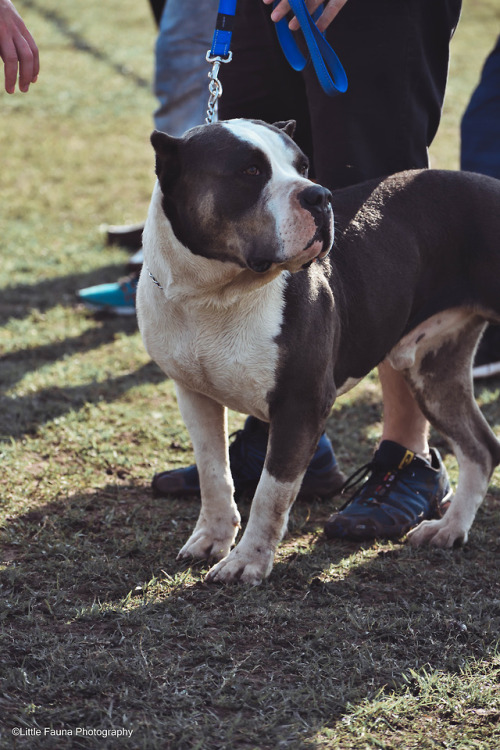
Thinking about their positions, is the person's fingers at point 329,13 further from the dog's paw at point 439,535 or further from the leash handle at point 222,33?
the dog's paw at point 439,535

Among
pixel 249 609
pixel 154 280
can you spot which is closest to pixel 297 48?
pixel 154 280

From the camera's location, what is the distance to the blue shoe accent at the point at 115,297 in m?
5.45

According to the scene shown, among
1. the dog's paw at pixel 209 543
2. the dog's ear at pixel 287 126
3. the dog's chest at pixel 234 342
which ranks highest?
the dog's ear at pixel 287 126

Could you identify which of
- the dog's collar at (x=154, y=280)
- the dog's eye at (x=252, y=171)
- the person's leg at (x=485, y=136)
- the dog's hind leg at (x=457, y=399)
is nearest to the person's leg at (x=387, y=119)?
the dog's hind leg at (x=457, y=399)

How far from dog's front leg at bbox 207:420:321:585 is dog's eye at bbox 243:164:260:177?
0.71 m

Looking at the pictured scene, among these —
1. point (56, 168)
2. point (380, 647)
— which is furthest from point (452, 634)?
point (56, 168)

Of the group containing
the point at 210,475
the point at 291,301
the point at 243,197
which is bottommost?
the point at 210,475

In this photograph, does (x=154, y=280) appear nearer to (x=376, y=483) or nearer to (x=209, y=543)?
(x=209, y=543)

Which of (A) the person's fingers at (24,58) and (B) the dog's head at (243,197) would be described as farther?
(A) the person's fingers at (24,58)

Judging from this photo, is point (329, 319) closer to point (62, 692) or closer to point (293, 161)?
point (293, 161)

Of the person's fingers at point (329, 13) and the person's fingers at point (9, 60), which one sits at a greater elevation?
the person's fingers at point (329, 13)

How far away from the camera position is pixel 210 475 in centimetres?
287

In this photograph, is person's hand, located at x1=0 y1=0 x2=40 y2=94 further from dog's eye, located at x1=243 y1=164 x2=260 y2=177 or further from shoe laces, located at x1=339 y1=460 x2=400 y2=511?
shoe laces, located at x1=339 y1=460 x2=400 y2=511

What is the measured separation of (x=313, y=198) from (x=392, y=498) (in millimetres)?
1302
